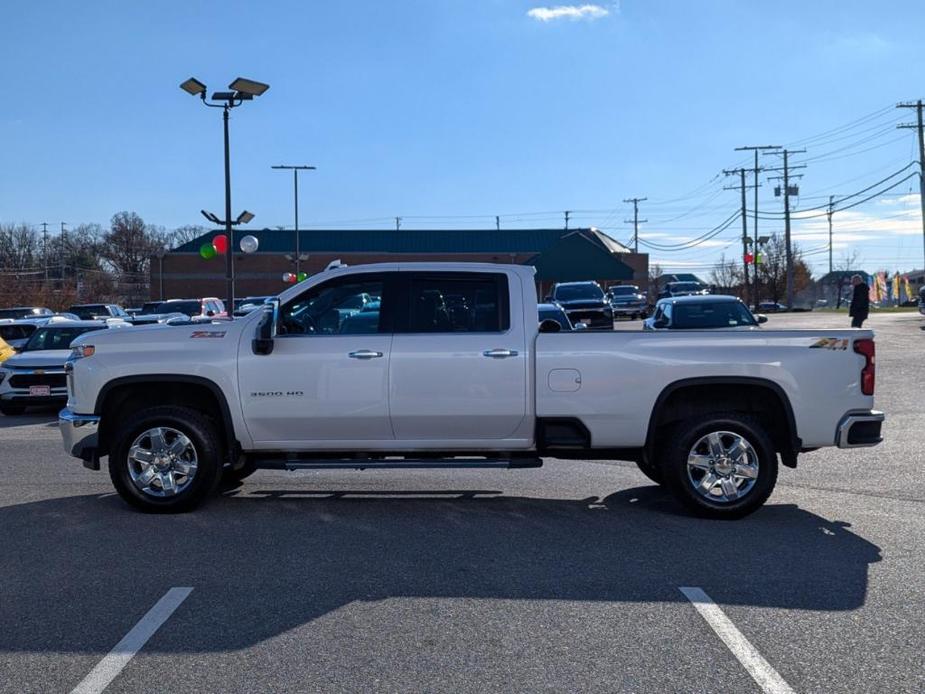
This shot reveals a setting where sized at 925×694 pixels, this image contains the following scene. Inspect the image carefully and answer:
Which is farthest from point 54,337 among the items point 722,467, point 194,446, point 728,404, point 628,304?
point 628,304

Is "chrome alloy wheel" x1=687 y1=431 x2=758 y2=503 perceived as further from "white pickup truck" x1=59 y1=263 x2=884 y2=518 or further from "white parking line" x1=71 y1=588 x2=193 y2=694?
"white parking line" x1=71 y1=588 x2=193 y2=694

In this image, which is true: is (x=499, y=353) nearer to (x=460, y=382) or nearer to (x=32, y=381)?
(x=460, y=382)

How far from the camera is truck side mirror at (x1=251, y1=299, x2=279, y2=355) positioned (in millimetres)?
7730

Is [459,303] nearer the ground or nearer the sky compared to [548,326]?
nearer the sky

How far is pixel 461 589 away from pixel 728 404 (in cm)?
310

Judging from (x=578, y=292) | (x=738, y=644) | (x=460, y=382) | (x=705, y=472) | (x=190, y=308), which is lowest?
(x=738, y=644)

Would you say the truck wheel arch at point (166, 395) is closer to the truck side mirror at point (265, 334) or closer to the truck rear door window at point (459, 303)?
the truck side mirror at point (265, 334)

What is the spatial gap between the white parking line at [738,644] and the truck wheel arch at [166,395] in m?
3.91

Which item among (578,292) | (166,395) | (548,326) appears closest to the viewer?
(166,395)

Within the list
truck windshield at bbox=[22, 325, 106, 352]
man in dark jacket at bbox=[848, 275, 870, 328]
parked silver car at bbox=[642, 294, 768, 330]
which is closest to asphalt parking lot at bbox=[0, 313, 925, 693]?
parked silver car at bbox=[642, 294, 768, 330]

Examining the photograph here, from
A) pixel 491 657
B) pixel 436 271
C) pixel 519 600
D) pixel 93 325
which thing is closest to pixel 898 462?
pixel 436 271

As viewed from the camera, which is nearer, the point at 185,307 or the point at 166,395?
the point at 166,395

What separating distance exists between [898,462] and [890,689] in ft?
21.8

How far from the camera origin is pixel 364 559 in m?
6.68
